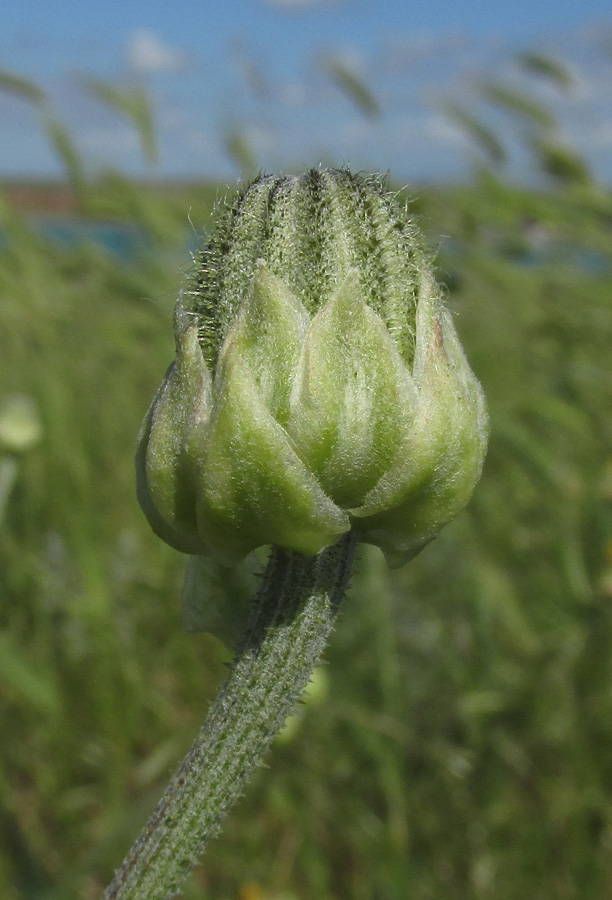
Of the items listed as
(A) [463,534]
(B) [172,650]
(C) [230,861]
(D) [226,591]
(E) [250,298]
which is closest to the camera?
(E) [250,298]

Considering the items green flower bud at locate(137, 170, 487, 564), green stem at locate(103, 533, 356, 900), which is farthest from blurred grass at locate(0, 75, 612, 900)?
green flower bud at locate(137, 170, 487, 564)

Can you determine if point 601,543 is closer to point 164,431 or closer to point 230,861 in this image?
point 230,861

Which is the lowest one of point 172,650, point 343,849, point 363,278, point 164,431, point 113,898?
point 343,849

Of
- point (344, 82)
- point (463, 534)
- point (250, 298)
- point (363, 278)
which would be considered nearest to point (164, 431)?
point (250, 298)

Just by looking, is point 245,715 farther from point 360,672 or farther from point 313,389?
point 360,672

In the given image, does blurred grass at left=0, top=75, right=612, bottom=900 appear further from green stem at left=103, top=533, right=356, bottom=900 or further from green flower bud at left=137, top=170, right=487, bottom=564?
green flower bud at left=137, top=170, right=487, bottom=564

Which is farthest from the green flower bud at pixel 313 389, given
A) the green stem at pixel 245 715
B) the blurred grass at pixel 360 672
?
the blurred grass at pixel 360 672

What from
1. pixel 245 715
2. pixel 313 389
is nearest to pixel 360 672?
pixel 245 715
